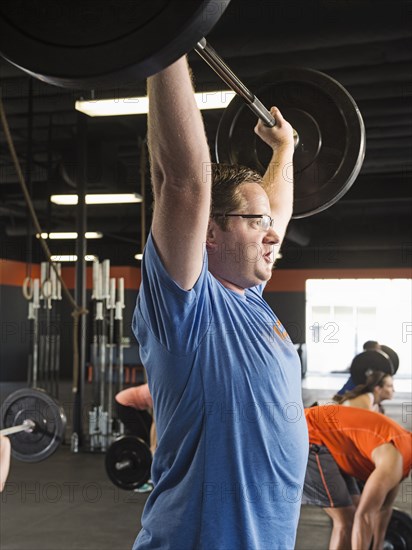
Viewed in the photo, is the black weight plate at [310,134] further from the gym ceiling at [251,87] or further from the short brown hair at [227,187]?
the short brown hair at [227,187]

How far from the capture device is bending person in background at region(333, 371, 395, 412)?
3562 mm

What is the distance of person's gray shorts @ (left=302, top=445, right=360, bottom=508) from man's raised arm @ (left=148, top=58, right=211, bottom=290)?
7.52ft

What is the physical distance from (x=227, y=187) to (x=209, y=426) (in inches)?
19.0

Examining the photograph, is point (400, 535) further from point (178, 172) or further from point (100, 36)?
point (100, 36)

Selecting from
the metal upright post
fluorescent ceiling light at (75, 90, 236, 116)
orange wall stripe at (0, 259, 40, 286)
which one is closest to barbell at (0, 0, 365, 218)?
fluorescent ceiling light at (75, 90, 236, 116)

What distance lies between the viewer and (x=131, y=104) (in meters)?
4.44

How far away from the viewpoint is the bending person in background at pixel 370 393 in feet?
11.7

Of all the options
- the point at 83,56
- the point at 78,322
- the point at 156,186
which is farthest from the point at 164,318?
the point at 78,322

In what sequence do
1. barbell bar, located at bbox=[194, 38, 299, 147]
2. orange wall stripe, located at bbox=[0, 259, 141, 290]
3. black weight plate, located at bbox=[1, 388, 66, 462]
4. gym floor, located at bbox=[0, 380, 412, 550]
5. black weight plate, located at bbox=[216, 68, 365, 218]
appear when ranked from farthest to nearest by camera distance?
orange wall stripe, located at bbox=[0, 259, 141, 290] → gym floor, located at bbox=[0, 380, 412, 550] → black weight plate, located at bbox=[1, 388, 66, 462] → black weight plate, located at bbox=[216, 68, 365, 218] → barbell bar, located at bbox=[194, 38, 299, 147]

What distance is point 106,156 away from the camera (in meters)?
7.51

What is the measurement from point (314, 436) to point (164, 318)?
2263 mm

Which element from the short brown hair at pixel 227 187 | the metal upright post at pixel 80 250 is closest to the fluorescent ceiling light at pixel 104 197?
the metal upright post at pixel 80 250

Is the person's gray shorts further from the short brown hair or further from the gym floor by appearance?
the short brown hair

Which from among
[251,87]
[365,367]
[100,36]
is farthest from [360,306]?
[100,36]
